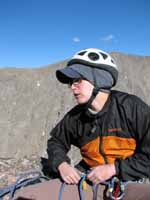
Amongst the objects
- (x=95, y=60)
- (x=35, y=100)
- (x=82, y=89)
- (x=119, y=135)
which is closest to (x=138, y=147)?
(x=119, y=135)

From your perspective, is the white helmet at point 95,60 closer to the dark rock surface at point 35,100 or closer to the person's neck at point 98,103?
the person's neck at point 98,103

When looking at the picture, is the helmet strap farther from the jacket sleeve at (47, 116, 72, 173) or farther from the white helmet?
the jacket sleeve at (47, 116, 72, 173)

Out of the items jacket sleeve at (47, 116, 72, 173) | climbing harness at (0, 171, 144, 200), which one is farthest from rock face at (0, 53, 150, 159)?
climbing harness at (0, 171, 144, 200)

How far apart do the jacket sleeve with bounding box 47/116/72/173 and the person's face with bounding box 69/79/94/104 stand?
410 mm

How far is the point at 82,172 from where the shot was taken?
4.13 meters

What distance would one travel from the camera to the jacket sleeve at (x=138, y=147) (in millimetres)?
3828

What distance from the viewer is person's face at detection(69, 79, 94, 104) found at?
398 cm

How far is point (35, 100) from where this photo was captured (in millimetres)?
21812

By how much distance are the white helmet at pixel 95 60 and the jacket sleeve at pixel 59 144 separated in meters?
0.63

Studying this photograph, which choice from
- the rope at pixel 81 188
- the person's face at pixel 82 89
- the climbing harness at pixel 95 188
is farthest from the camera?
the person's face at pixel 82 89

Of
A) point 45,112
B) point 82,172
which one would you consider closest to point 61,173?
point 82,172

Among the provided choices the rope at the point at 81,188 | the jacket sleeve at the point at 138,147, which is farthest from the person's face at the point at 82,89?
the rope at the point at 81,188

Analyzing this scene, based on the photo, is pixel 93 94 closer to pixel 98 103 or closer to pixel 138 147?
pixel 98 103

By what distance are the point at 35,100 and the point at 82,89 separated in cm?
1792
